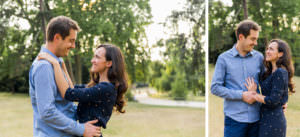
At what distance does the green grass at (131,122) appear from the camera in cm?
507

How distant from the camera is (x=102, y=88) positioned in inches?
39.8

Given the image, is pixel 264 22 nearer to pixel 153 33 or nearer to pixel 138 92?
pixel 153 33

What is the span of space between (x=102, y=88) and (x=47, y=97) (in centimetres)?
19

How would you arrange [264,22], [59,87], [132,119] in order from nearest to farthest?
[59,87] → [264,22] → [132,119]

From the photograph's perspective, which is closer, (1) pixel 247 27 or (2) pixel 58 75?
(2) pixel 58 75

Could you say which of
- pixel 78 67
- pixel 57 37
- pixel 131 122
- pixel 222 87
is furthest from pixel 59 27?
pixel 131 122

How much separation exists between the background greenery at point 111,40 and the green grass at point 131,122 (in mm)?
519

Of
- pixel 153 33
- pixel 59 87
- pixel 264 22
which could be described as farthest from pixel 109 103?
pixel 153 33

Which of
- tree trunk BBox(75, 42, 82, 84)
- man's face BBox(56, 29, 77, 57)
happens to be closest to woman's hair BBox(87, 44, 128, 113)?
man's face BBox(56, 29, 77, 57)

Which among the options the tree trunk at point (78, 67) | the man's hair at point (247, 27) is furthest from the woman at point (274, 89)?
the tree trunk at point (78, 67)

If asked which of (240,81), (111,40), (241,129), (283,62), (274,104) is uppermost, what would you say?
(111,40)

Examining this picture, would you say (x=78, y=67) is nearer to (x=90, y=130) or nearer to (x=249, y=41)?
(x=249, y=41)

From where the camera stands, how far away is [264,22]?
4.16 metres

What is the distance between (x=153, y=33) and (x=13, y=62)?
3.06 meters
